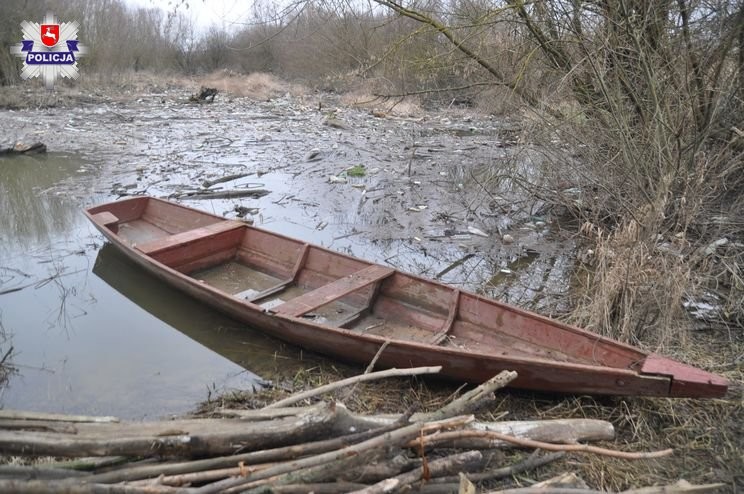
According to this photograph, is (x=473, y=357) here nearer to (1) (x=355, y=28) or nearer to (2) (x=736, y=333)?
(2) (x=736, y=333)

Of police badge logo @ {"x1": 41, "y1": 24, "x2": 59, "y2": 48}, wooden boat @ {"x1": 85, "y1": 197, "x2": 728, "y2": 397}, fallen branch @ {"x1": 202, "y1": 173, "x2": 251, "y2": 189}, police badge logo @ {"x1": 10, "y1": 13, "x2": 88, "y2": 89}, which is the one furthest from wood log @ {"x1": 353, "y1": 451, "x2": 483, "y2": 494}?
police badge logo @ {"x1": 41, "y1": 24, "x2": 59, "y2": 48}

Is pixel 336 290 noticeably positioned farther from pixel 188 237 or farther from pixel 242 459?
pixel 242 459

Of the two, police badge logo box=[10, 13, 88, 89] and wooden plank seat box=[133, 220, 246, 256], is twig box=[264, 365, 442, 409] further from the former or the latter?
police badge logo box=[10, 13, 88, 89]

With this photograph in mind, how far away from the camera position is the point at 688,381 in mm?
3211

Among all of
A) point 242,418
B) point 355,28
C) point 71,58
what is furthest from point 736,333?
point 71,58

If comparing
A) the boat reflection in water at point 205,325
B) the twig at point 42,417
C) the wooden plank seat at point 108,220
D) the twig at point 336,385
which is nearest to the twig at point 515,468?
the twig at point 336,385

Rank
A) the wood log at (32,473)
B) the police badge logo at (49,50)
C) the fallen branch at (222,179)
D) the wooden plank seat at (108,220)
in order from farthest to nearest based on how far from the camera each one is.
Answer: the police badge logo at (49,50) < the fallen branch at (222,179) < the wooden plank seat at (108,220) < the wood log at (32,473)

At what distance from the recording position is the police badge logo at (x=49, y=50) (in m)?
18.7

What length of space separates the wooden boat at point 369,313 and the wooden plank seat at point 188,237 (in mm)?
13

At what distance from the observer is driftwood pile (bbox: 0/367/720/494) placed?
2.38 m

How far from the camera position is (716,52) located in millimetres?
5824

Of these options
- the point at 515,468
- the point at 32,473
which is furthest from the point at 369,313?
the point at 32,473

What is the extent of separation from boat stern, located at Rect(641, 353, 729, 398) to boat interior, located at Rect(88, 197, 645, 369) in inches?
9.3

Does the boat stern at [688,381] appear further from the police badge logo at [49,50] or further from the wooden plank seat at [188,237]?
the police badge logo at [49,50]
